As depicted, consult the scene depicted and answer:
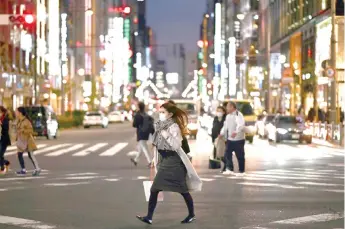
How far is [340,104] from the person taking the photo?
59.0 metres

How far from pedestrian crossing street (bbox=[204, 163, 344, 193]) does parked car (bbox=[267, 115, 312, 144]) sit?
17.8 meters

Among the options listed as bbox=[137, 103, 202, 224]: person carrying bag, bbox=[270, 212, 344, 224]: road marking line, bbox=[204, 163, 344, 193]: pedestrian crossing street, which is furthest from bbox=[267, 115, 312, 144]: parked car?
bbox=[137, 103, 202, 224]: person carrying bag

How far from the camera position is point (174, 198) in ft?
52.9

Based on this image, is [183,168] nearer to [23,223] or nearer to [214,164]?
[23,223]

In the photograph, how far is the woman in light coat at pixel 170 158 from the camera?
1221cm

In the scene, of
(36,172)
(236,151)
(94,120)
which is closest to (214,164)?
(236,151)

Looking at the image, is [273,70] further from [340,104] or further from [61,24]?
[340,104]

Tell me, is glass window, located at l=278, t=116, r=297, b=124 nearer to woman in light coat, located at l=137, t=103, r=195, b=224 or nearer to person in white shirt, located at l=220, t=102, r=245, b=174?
person in white shirt, located at l=220, t=102, r=245, b=174

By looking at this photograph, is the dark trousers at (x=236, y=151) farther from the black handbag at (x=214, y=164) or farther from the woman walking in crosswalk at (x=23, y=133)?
the woman walking in crosswalk at (x=23, y=133)

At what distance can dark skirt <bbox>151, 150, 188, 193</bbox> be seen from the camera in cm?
1218

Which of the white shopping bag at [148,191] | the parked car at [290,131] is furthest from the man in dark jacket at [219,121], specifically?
the parked car at [290,131]

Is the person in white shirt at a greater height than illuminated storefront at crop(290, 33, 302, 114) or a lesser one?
lesser

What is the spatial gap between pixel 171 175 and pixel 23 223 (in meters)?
2.15

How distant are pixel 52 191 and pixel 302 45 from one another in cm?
6017
